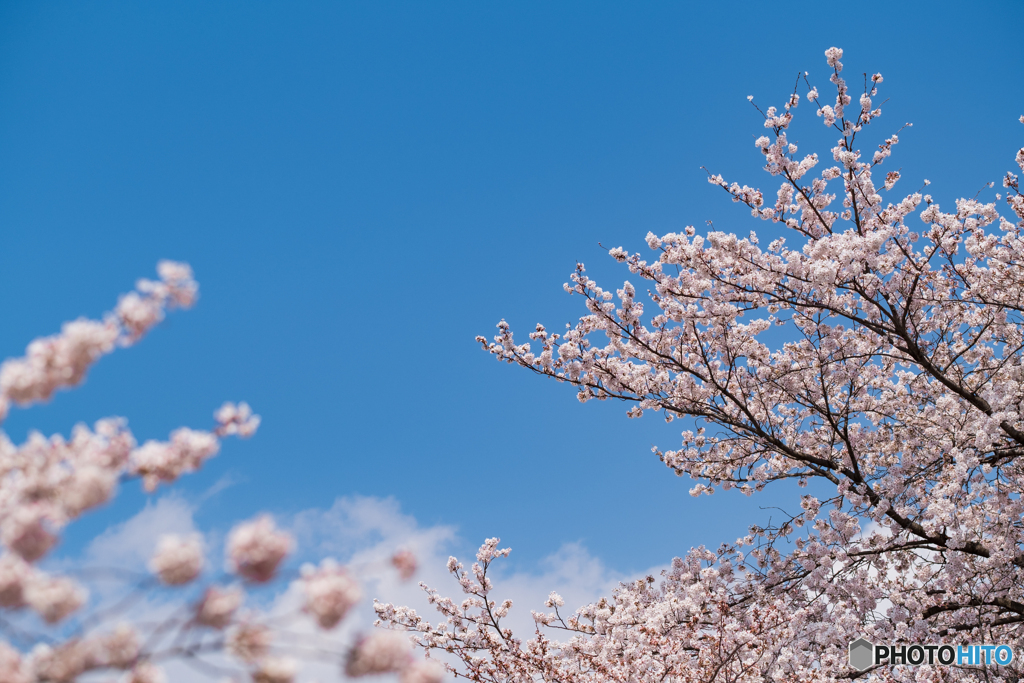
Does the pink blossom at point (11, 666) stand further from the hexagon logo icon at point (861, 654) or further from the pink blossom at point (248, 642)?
the hexagon logo icon at point (861, 654)

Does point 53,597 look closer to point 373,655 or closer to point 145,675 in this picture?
point 145,675

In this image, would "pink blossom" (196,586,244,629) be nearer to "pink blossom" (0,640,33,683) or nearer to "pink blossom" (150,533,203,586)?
"pink blossom" (150,533,203,586)

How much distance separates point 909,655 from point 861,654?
55 cm

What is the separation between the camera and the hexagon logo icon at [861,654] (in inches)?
296

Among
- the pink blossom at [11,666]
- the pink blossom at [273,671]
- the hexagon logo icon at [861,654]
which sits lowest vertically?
the pink blossom at [11,666]

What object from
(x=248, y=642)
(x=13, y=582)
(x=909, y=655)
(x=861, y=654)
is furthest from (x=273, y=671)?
(x=909, y=655)

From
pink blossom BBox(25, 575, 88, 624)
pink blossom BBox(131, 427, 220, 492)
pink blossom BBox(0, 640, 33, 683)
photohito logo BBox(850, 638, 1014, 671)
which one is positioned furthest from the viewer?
photohito logo BBox(850, 638, 1014, 671)

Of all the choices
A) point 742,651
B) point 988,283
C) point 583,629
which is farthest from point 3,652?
point 988,283

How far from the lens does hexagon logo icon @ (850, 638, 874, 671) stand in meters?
7.52

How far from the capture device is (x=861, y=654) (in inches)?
298

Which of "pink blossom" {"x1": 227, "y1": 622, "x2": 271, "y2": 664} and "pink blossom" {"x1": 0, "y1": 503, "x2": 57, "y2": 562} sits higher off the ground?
"pink blossom" {"x1": 0, "y1": 503, "x2": 57, "y2": 562}

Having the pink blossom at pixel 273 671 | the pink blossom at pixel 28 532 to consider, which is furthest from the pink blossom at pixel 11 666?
the pink blossom at pixel 273 671

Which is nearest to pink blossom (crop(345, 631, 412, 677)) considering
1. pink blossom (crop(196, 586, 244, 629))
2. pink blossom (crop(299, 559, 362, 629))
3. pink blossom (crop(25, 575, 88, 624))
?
pink blossom (crop(299, 559, 362, 629))

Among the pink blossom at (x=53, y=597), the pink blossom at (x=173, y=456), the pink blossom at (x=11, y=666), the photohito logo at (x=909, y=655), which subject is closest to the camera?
the pink blossom at (x=11, y=666)
